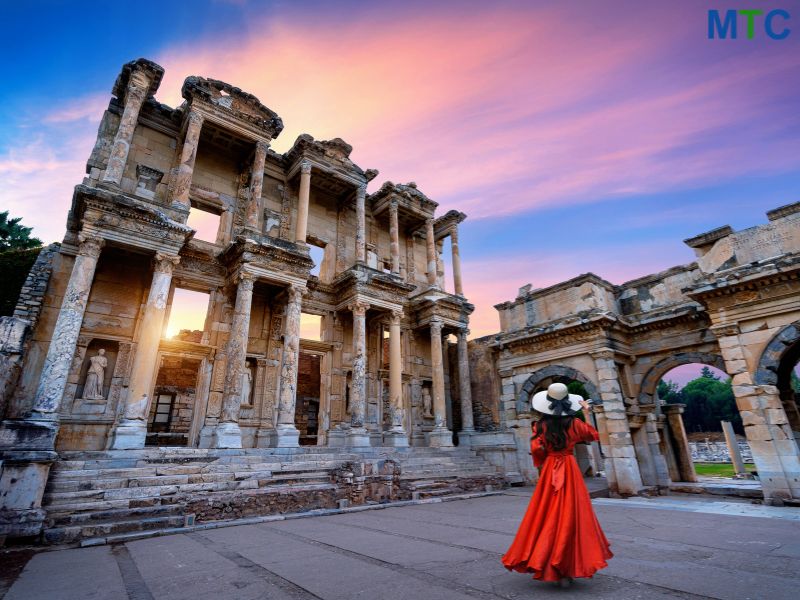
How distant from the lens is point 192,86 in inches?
563

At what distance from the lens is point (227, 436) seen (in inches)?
451

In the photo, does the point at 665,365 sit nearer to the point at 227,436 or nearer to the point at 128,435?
the point at 227,436

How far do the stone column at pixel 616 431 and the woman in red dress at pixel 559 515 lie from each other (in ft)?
31.6

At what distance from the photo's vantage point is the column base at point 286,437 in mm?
12297

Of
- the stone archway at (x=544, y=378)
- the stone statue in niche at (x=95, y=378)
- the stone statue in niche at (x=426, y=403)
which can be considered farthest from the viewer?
the stone statue in niche at (x=426, y=403)

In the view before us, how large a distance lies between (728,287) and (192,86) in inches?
683

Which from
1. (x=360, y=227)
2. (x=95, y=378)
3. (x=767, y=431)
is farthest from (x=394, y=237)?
(x=767, y=431)

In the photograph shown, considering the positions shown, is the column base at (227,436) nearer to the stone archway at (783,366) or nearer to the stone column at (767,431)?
the stone column at (767,431)

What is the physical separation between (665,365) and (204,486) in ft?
43.4

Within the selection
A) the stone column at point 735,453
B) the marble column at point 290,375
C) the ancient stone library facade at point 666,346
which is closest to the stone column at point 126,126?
the marble column at point 290,375

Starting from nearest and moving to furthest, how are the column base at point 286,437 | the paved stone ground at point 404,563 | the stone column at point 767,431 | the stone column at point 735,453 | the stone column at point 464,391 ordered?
the paved stone ground at point 404,563 → the stone column at point 767,431 → the column base at point 286,437 → the stone column at point 464,391 → the stone column at point 735,453

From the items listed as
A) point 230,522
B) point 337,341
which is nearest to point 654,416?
point 337,341

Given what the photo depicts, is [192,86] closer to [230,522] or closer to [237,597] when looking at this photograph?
[230,522]

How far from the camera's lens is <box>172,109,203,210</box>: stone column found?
1321cm
